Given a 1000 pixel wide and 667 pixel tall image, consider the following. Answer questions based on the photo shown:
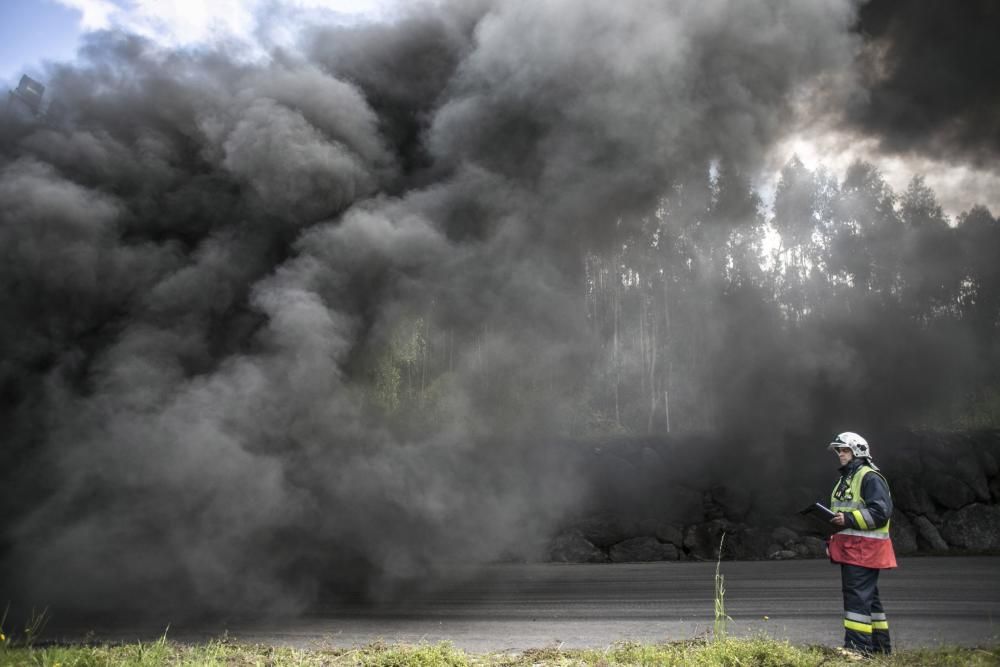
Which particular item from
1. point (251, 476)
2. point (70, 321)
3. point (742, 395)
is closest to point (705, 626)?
point (251, 476)

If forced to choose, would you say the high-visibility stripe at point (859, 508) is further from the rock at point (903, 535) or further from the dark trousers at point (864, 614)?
the rock at point (903, 535)

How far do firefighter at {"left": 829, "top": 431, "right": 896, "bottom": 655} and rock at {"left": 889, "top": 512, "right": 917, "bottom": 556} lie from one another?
1435 cm

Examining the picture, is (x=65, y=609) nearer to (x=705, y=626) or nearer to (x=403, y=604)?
(x=403, y=604)

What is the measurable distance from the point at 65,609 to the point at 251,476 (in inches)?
120

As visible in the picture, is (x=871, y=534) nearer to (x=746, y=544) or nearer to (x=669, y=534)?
(x=746, y=544)

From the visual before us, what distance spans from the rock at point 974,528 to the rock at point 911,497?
61cm

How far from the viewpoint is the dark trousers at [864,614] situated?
564cm

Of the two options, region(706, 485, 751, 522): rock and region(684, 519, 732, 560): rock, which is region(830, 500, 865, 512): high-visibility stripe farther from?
region(706, 485, 751, 522): rock

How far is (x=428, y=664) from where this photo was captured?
18.7ft

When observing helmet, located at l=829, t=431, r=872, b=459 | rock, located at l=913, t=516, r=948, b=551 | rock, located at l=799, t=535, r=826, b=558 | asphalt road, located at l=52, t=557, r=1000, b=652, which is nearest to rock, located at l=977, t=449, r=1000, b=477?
Result: rock, located at l=913, t=516, r=948, b=551

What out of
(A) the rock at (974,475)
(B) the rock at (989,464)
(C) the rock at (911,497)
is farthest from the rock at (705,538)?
(B) the rock at (989,464)

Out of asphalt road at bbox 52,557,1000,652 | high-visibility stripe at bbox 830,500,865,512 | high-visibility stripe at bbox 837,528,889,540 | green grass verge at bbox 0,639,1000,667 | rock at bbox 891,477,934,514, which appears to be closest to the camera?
green grass verge at bbox 0,639,1000,667

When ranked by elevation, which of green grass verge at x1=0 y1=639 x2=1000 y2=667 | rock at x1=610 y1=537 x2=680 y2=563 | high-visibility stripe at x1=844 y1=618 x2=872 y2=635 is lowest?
rock at x1=610 y1=537 x2=680 y2=563

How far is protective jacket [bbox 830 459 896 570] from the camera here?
5.71 metres
